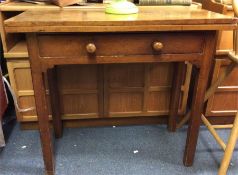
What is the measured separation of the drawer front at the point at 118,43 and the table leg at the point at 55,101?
0.36 metres

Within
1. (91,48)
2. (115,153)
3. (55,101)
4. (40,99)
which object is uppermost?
(91,48)

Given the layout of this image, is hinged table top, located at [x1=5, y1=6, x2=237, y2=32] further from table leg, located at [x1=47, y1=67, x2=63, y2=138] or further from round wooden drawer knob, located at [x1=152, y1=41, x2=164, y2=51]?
table leg, located at [x1=47, y1=67, x2=63, y2=138]

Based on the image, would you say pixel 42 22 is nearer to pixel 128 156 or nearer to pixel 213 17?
pixel 213 17

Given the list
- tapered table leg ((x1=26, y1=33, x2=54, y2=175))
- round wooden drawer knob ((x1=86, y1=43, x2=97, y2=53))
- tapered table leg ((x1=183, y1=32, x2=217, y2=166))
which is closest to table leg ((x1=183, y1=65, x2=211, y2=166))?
tapered table leg ((x1=183, y1=32, x2=217, y2=166))

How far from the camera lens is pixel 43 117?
0.96 metres

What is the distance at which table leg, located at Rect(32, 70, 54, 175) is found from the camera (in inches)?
35.3

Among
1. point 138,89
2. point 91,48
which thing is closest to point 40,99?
point 91,48

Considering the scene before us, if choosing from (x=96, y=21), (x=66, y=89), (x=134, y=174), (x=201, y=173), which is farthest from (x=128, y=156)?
(x=96, y=21)

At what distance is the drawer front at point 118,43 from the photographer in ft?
2.76

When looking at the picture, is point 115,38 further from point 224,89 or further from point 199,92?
point 224,89

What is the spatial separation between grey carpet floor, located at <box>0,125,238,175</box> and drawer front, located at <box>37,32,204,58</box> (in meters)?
0.55

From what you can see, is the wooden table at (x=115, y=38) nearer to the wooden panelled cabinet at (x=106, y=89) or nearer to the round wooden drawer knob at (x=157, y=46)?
the round wooden drawer knob at (x=157, y=46)

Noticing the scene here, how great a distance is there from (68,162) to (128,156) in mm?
286

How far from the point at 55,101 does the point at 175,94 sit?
62 cm
